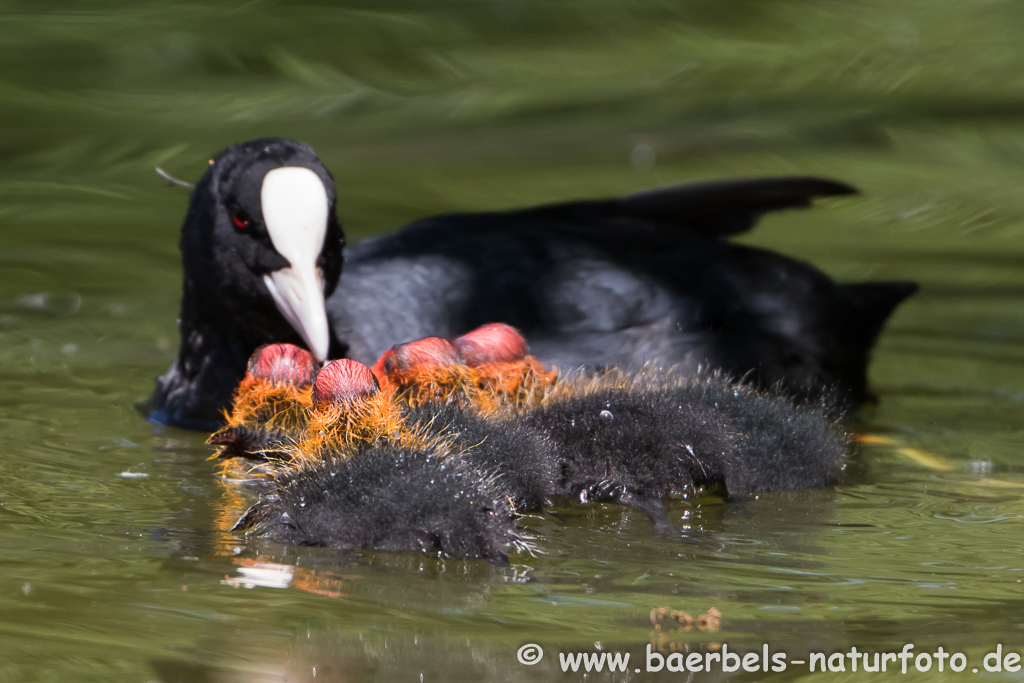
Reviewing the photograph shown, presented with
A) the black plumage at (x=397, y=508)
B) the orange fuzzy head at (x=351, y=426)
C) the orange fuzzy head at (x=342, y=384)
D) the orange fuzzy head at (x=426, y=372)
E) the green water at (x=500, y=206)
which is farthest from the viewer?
the orange fuzzy head at (x=426, y=372)

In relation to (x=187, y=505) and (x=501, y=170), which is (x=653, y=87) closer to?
(x=501, y=170)

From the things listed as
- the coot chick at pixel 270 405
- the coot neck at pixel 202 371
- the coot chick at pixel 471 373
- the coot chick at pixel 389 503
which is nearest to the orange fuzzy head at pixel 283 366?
the coot chick at pixel 270 405

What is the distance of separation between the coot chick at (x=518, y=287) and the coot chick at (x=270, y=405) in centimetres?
20

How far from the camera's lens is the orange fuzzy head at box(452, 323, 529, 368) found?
291 centimetres

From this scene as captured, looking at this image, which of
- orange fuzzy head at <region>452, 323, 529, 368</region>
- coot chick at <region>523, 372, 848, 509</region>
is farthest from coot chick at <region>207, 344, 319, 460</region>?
coot chick at <region>523, 372, 848, 509</region>

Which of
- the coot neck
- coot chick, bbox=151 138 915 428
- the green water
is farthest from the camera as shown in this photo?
the coot neck

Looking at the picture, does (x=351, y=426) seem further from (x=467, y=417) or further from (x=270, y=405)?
(x=270, y=405)

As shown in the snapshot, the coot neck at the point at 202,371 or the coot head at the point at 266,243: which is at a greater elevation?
the coot head at the point at 266,243

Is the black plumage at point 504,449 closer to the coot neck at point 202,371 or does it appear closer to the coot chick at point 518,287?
the coot chick at point 518,287

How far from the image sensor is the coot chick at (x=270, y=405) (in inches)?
104

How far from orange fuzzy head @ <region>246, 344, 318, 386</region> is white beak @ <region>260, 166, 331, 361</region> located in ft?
0.74

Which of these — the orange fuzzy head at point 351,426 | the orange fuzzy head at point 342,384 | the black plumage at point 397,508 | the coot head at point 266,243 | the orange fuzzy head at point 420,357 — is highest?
the coot head at point 266,243

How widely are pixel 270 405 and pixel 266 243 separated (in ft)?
2.09

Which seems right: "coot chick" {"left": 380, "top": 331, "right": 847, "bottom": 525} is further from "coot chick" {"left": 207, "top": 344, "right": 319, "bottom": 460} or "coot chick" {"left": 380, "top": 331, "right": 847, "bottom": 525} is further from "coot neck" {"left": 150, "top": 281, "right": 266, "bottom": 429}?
"coot neck" {"left": 150, "top": 281, "right": 266, "bottom": 429}
